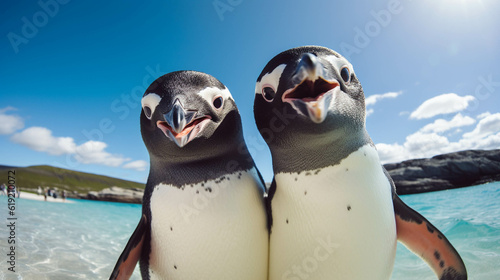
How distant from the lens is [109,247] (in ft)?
24.1

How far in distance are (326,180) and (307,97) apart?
42cm

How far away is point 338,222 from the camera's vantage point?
1.49 meters

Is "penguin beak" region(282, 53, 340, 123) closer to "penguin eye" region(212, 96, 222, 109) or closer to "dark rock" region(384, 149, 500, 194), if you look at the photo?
"penguin eye" region(212, 96, 222, 109)

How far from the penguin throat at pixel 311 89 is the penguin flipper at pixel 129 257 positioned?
121 cm

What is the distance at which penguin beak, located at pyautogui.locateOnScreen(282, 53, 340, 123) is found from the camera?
1.25 metres

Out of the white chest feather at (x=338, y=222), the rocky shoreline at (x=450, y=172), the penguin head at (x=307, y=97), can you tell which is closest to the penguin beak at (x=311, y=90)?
the penguin head at (x=307, y=97)

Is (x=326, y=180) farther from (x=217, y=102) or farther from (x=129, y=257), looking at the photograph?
(x=129, y=257)

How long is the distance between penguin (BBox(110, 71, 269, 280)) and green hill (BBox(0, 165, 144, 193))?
151 feet

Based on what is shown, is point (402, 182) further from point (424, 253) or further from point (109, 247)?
point (424, 253)

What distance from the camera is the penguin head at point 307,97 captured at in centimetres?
130

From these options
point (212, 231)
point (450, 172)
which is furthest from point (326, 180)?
point (450, 172)

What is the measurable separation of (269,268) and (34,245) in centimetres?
556

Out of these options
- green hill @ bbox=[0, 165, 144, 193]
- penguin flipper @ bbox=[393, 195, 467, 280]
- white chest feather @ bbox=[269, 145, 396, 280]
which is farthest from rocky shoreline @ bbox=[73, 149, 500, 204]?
green hill @ bbox=[0, 165, 144, 193]

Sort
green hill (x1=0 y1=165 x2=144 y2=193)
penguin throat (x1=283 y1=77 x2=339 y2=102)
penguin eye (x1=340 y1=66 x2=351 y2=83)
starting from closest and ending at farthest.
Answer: penguin throat (x1=283 y1=77 x2=339 y2=102), penguin eye (x1=340 y1=66 x2=351 y2=83), green hill (x1=0 y1=165 x2=144 y2=193)
